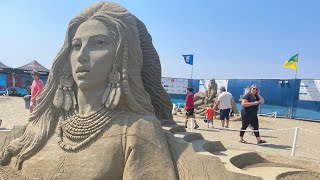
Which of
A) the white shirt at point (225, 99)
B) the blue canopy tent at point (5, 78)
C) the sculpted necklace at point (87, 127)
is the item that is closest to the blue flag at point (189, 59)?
the white shirt at point (225, 99)

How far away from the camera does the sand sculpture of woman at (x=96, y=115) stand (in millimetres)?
2684

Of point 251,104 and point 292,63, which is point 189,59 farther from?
point 251,104

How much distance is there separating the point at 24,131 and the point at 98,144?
1.17 metres

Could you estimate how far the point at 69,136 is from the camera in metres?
2.94

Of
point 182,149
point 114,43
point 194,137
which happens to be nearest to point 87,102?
point 114,43

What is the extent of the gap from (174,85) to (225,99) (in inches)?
403

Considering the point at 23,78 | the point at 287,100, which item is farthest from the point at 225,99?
the point at 23,78

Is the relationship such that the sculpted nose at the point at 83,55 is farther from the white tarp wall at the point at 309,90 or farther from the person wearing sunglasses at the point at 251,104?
the white tarp wall at the point at 309,90

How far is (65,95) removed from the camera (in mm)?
3160

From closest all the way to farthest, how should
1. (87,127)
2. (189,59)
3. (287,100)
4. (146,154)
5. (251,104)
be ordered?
(146,154), (87,127), (251,104), (287,100), (189,59)

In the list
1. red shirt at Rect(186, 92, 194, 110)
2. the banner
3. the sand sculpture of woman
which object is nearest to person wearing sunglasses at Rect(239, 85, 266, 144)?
red shirt at Rect(186, 92, 194, 110)

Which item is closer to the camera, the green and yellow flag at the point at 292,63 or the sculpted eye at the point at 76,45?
the sculpted eye at the point at 76,45

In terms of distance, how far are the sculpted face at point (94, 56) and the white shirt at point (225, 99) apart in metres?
5.89

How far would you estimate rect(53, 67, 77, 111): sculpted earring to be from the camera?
310cm
